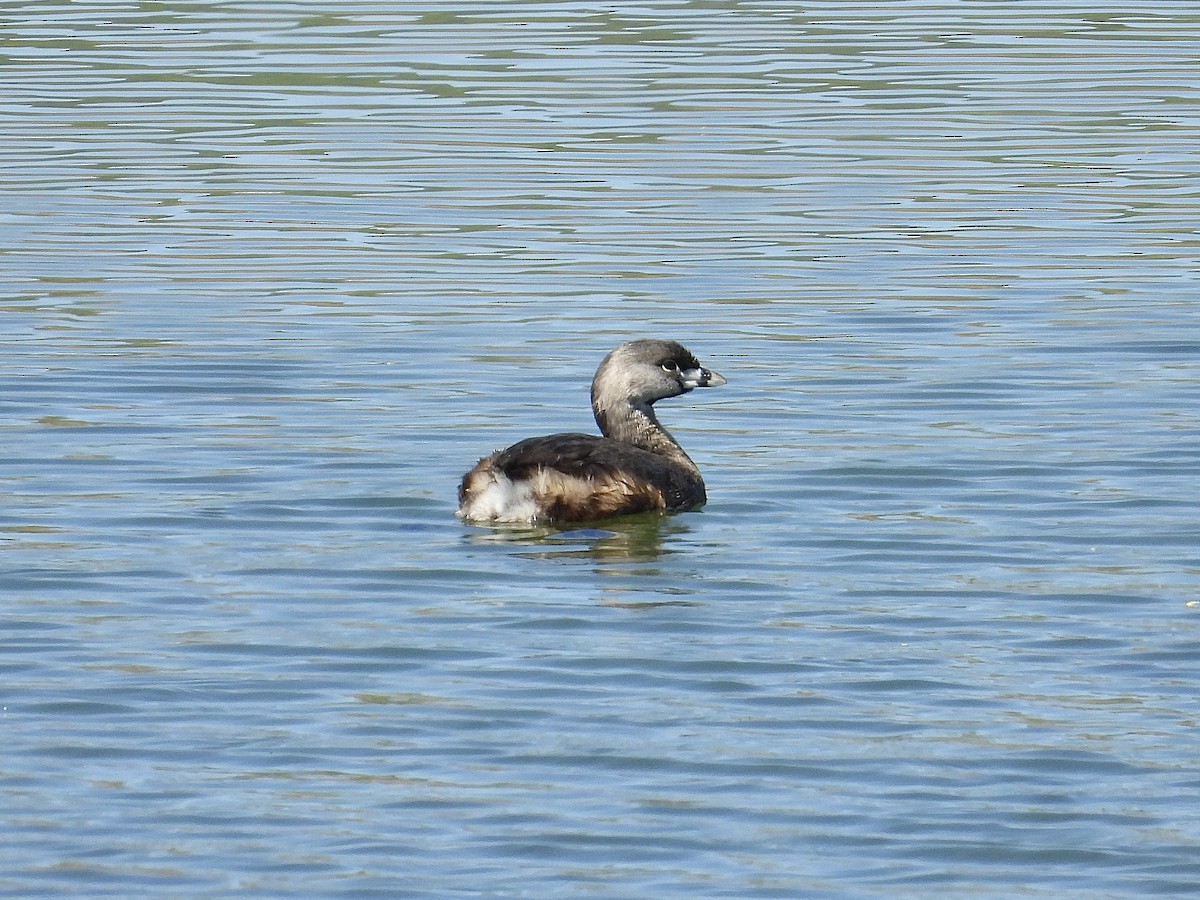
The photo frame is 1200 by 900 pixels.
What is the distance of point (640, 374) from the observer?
489 inches

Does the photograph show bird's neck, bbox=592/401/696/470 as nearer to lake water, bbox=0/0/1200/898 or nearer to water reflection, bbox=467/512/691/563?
lake water, bbox=0/0/1200/898

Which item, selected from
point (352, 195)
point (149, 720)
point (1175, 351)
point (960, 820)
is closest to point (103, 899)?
point (149, 720)

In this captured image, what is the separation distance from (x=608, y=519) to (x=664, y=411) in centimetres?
291

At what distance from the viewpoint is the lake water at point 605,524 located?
7.56 meters

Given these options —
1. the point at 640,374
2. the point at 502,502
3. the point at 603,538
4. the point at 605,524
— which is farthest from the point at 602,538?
the point at 640,374

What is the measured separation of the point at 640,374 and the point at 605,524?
3.71ft

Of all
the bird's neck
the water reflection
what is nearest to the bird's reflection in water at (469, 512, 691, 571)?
the water reflection

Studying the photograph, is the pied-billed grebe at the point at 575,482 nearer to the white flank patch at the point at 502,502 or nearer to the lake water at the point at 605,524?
the white flank patch at the point at 502,502

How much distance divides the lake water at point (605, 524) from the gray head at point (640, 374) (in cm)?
51

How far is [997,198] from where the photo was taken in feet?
65.3

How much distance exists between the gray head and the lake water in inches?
20.0

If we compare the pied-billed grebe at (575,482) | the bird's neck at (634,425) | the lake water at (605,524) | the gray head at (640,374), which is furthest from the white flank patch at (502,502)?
the gray head at (640,374)

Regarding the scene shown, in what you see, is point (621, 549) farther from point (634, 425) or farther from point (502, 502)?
point (634, 425)

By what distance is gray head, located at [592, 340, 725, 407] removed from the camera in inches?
489
